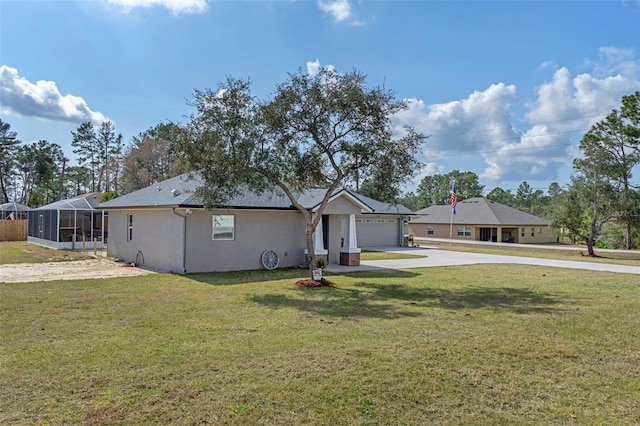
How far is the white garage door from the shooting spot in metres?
31.2

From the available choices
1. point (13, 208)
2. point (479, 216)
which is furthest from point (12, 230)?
point (479, 216)

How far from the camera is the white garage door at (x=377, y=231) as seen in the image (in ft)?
102

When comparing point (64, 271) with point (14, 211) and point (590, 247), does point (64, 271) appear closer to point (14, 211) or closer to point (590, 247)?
point (14, 211)

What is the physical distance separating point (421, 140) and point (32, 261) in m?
15.9

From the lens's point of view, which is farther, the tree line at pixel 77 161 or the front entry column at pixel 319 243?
the tree line at pixel 77 161

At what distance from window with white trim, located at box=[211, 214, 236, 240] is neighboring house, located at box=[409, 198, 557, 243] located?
29.9 m

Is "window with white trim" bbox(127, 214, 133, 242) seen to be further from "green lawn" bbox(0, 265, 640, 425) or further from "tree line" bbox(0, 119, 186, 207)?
"tree line" bbox(0, 119, 186, 207)

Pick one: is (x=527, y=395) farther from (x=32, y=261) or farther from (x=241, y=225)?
(x=32, y=261)

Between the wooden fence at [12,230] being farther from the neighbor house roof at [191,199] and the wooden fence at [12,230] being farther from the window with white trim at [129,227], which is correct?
the window with white trim at [129,227]

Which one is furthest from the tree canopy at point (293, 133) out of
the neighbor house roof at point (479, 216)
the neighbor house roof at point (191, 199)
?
the neighbor house roof at point (479, 216)

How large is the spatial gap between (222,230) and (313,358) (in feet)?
34.6

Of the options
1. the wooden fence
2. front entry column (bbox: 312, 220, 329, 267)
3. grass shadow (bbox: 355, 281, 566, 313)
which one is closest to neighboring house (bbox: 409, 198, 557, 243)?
front entry column (bbox: 312, 220, 329, 267)

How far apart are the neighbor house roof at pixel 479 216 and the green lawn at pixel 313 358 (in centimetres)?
3393

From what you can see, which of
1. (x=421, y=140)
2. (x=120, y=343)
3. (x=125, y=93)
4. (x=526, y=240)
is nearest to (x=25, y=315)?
(x=120, y=343)
